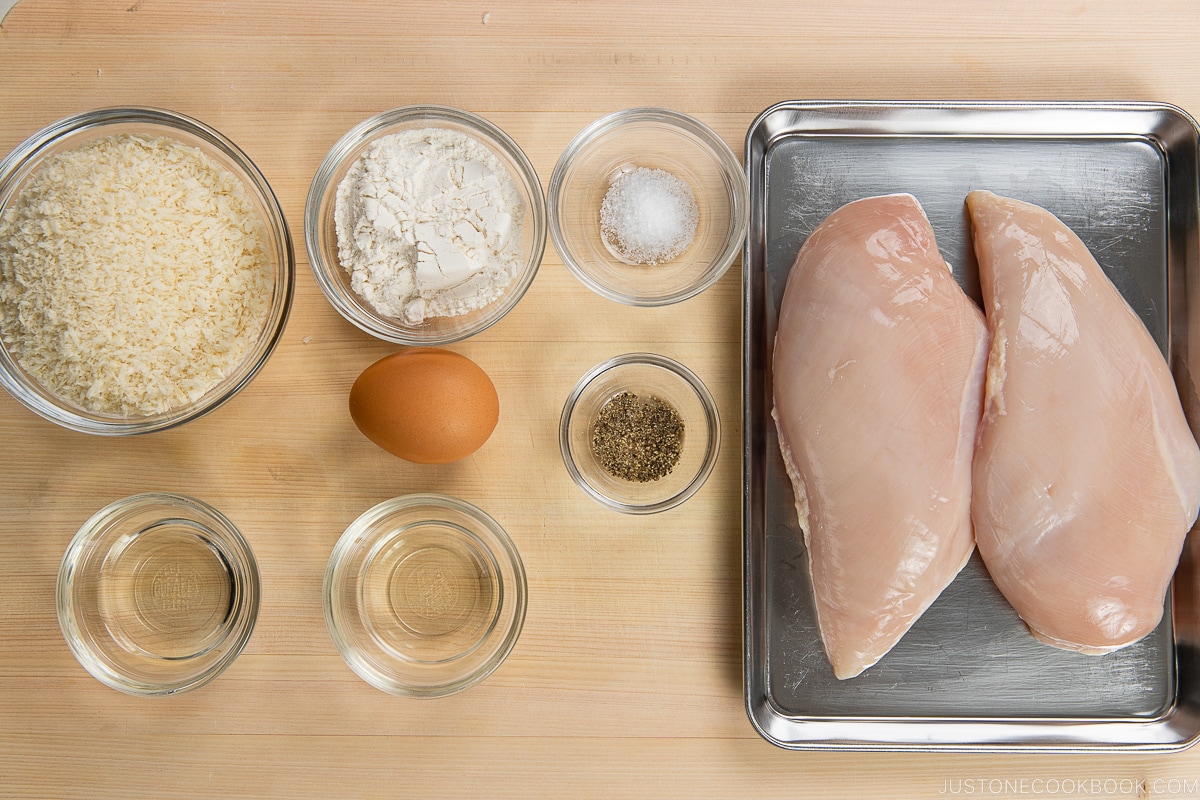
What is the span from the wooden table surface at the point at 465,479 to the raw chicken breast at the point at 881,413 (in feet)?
0.45

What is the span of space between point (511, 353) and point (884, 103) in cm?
63

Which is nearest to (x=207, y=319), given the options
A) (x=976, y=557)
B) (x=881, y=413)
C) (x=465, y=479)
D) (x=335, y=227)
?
(x=335, y=227)

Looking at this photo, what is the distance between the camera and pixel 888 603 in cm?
94

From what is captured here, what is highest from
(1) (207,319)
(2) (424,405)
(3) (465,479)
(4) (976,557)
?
(1) (207,319)

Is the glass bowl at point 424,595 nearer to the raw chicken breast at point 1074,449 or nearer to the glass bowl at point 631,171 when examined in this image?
the glass bowl at point 631,171

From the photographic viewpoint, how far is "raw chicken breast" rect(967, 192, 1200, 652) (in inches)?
36.3

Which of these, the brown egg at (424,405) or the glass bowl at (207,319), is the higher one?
the glass bowl at (207,319)

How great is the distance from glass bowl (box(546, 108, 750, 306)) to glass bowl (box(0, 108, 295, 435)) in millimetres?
372

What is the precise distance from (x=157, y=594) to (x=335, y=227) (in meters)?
0.58

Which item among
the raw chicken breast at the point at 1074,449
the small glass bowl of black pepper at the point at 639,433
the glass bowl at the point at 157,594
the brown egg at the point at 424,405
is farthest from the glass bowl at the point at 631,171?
the glass bowl at the point at 157,594

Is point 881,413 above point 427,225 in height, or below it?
below

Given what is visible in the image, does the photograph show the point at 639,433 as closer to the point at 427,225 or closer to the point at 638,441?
the point at 638,441

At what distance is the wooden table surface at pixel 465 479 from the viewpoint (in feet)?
3.38

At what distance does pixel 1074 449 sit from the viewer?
0.92 m
